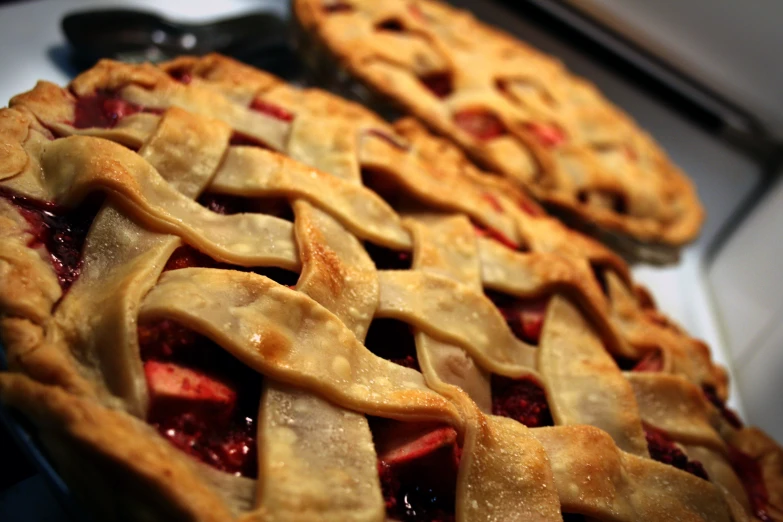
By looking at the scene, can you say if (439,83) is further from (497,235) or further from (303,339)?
(303,339)

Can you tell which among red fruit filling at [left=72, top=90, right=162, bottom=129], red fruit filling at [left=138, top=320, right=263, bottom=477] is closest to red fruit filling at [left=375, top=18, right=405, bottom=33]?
red fruit filling at [left=72, top=90, right=162, bottom=129]

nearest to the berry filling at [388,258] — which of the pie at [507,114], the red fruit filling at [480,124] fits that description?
the pie at [507,114]

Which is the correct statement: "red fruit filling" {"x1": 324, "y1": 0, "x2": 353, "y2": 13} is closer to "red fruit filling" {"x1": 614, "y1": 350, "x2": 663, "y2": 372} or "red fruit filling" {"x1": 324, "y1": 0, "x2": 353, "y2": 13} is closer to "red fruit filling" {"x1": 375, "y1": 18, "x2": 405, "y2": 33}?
"red fruit filling" {"x1": 375, "y1": 18, "x2": 405, "y2": 33}

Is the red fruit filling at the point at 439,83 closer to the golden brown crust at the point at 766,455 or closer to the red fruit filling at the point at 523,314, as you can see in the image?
the red fruit filling at the point at 523,314

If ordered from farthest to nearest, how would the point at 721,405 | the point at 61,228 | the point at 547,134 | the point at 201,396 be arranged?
the point at 547,134 < the point at 721,405 < the point at 61,228 < the point at 201,396

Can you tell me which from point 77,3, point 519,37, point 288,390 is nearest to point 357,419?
point 288,390

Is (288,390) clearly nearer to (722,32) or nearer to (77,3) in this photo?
(77,3)

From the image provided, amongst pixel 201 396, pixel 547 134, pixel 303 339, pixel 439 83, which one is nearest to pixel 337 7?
pixel 439 83
